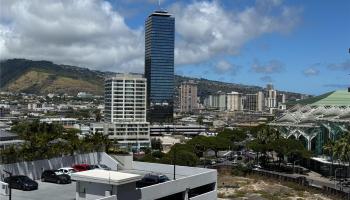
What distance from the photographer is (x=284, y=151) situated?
105 metres

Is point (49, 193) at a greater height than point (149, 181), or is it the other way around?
point (149, 181)

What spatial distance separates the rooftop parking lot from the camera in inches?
1503

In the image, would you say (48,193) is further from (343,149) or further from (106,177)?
(343,149)

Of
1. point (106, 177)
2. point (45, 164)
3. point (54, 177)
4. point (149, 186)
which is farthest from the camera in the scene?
point (45, 164)

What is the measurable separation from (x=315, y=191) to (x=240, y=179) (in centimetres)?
1638

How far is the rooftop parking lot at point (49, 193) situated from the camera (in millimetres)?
38188

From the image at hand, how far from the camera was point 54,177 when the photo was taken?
43625 mm

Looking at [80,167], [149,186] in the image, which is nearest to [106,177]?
[149,186]

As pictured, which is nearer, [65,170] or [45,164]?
[65,170]

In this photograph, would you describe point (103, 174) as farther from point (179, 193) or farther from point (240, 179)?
point (240, 179)

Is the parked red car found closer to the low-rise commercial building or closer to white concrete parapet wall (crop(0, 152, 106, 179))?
white concrete parapet wall (crop(0, 152, 106, 179))

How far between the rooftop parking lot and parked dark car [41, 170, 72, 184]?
49 cm

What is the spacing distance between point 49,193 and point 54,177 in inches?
149

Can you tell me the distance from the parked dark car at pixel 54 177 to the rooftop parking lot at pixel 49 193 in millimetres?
487
